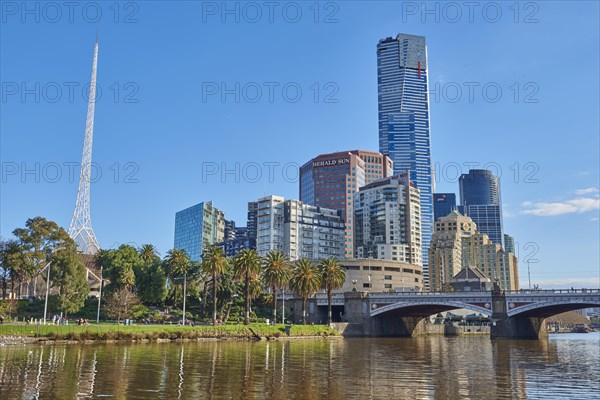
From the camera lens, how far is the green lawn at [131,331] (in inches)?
2704

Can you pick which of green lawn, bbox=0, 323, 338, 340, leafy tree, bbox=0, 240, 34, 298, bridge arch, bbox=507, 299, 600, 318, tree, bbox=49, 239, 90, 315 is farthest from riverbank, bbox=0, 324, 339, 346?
bridge arch, bbox=507, 299, 600, 318

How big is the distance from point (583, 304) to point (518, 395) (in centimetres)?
8276

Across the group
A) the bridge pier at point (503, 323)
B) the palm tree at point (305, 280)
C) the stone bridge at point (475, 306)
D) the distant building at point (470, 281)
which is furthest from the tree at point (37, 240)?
the distant building at point (470, 281)

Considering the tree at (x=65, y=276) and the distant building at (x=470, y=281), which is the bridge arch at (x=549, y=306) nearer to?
the distant building at (x=470, y=281)

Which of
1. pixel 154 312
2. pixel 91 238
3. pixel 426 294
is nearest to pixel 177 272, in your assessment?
pixel 154 312

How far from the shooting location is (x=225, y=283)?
11481 centimetres

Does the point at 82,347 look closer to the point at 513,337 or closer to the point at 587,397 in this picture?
the point at 587,397

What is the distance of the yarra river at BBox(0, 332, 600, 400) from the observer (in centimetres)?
3269

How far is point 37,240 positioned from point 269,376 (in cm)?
7068

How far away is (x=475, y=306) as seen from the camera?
11338 cm

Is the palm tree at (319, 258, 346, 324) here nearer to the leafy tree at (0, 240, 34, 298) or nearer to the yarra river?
the yarra river

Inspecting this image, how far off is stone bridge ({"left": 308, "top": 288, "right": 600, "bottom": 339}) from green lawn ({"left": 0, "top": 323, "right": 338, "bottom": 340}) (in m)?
33.3

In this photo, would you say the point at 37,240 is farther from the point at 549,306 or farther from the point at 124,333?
the point at 549,306

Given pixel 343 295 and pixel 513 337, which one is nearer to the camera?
pixel 513 337
